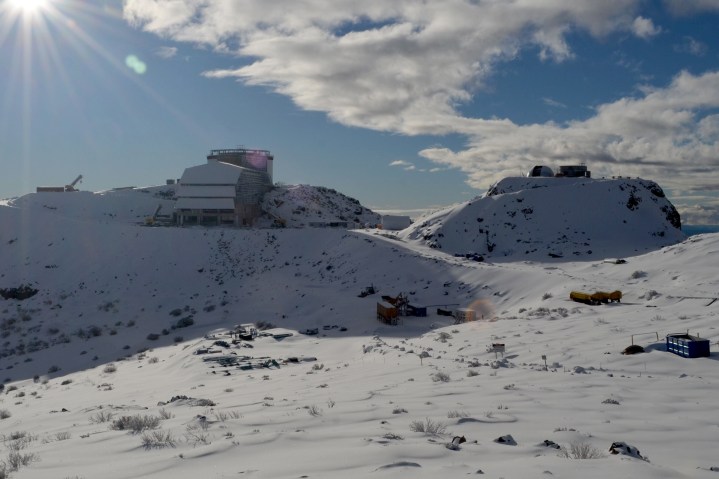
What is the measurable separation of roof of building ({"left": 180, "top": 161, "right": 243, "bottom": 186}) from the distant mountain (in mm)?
32066

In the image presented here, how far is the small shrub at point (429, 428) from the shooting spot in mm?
8164

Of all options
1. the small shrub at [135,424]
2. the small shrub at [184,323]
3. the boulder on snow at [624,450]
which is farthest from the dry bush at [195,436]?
the small shrub at [184,323]

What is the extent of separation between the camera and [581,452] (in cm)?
662

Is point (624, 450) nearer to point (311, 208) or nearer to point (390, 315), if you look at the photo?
point (390, 315)

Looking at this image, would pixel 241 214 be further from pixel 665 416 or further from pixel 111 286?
pixel 665 416

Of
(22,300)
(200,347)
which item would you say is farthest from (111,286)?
(200,347)

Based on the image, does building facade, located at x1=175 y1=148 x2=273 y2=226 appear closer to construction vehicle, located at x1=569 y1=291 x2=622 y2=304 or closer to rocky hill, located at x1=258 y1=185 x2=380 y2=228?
rocky hill, located at x1=258 y1=185 x2=380 y2=228

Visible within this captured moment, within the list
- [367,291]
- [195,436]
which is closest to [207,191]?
[367,291]

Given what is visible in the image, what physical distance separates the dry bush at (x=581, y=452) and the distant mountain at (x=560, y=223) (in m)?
47.8

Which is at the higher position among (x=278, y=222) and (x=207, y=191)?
(x=207, y=191)

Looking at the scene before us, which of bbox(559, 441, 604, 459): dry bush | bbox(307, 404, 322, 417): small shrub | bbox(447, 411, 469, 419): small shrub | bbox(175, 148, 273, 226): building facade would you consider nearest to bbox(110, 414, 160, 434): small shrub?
bbox(307, 404, 322, 417): small shrub

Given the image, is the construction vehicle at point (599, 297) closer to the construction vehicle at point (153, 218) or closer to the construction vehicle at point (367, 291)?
the construction vehicle at point (367, 291)

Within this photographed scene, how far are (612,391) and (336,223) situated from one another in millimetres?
70765

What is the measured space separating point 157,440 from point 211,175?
257 ft
